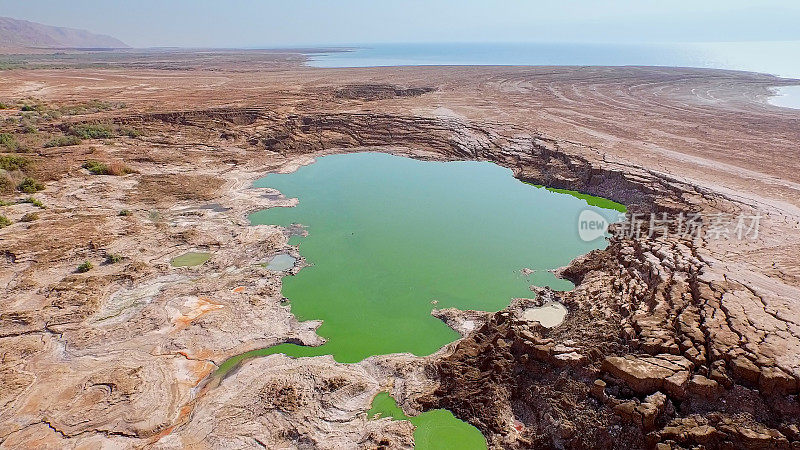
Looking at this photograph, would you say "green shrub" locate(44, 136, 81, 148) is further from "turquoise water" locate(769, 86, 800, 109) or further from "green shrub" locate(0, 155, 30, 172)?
"turquoise water" locate(769, 86, 800, 109)

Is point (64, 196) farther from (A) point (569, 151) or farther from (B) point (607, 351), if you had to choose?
(A) point (569, 151)

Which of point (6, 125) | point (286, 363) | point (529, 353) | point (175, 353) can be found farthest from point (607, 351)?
point (6, 125)

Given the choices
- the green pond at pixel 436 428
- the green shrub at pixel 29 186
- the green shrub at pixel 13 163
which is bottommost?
the green pond at pixel 436 428

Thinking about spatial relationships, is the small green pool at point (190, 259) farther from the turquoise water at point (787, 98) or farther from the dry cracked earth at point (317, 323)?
the turquoise water at point (787, 98)

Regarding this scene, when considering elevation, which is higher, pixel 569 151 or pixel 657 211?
pixel 569 151

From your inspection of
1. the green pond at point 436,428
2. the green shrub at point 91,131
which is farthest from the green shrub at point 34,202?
A: the green pond at point 436,428
